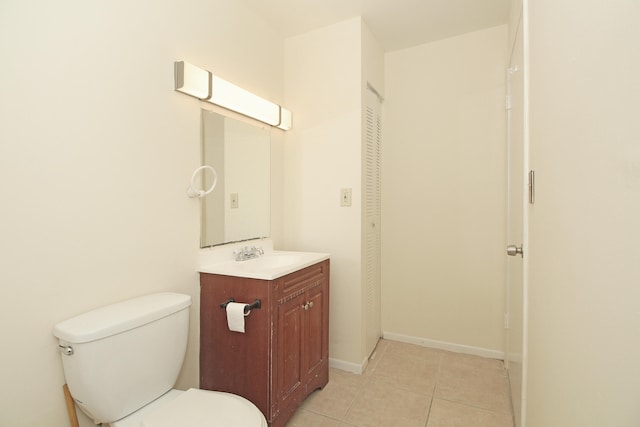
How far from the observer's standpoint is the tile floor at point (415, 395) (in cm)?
171

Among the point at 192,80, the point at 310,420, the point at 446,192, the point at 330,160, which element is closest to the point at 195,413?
Result: the point at 310,420

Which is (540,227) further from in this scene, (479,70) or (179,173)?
(479,70)

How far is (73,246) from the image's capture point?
114cm

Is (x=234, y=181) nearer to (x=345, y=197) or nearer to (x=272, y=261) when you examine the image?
(x=272, y=261)

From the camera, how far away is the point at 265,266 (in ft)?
6.33

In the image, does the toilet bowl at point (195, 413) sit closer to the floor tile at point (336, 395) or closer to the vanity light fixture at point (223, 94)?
the floor tile at point (336, 395)

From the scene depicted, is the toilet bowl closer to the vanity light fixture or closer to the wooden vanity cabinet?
the wooden vanity cabinet

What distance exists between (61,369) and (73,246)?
0.44m

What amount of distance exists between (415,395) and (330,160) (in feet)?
5.43

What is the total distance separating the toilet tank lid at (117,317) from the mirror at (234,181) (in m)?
0.44

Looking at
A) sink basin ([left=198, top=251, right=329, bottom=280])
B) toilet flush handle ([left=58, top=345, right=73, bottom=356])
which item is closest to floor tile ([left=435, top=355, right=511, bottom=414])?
sink basin ([left=198, top=251, right=329, bottom=280])

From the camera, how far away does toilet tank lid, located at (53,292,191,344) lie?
1.01 meters

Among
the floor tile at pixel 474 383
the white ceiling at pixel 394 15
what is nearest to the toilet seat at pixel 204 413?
the floor tile at pixel 474 383

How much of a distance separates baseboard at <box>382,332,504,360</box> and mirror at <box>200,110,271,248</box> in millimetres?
1492
